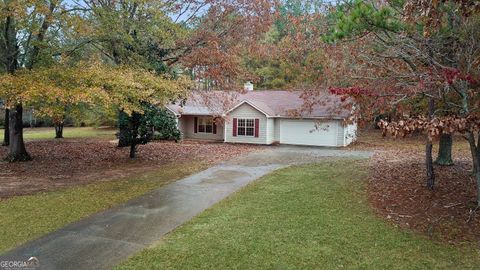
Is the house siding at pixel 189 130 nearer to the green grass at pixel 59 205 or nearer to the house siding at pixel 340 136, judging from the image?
the house siding at pixel 340 136

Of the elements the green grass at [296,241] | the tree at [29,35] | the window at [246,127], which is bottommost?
the green grass at [296,241]

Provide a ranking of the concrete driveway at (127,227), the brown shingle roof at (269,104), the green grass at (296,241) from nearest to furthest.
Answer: the green grass at (296,241) → the concrete driveway at (127,227) → the brown shingle roof at (269,104)

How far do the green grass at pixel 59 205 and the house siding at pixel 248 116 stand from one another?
1214 cm

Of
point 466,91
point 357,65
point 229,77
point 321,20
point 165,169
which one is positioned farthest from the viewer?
point 229,77

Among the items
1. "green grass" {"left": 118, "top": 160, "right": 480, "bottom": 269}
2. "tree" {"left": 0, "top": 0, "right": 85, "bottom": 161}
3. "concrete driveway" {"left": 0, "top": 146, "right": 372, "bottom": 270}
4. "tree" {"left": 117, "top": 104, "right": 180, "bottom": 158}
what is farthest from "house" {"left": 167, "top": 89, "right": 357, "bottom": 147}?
"green grass" {"left": 118, "top": 160, "right": 480, "bottom": 269}

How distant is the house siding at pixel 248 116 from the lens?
77.9ft

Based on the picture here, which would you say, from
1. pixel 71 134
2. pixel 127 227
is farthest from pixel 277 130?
pixel 71 134

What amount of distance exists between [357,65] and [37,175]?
1160 cm

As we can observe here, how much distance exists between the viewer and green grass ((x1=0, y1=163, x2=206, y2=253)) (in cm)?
669

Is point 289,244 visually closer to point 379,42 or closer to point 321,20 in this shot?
point 379,42

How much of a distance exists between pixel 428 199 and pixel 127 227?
733 centimetres

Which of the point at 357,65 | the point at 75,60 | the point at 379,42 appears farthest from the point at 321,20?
the point at 75,60

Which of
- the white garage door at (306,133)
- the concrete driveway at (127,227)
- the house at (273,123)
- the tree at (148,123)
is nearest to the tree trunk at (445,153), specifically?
the concrete driveway at (127,227)

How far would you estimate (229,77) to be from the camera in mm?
18125
